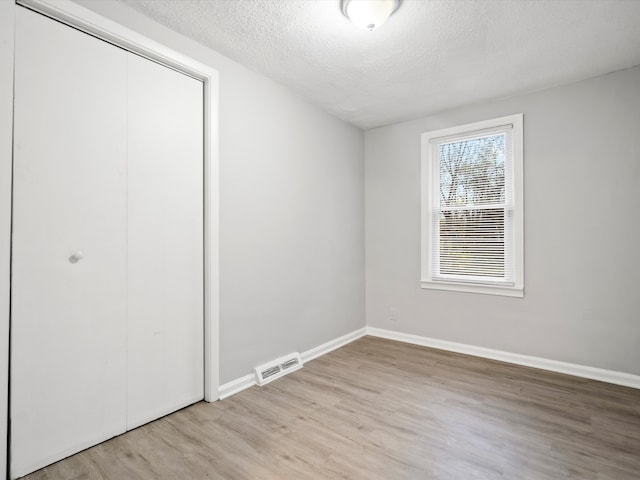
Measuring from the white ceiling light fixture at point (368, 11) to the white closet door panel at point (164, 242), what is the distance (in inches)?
46.4

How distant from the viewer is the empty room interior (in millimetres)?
1776

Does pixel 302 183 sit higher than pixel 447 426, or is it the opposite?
pixel 302 183

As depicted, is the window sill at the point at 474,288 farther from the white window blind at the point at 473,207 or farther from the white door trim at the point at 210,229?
the white door trim at the point at 210,229

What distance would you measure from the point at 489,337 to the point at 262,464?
2584 millimetres

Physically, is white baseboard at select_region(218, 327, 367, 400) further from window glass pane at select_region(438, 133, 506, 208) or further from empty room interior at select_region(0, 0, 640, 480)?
window glass pane at select_region(438, 133, 506, 208)

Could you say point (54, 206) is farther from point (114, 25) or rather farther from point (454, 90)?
point (454, 90)

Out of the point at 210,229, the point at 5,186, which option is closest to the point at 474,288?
the point at 210,229

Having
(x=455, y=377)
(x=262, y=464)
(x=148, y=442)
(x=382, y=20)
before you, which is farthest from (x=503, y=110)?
(x=148, y=442)

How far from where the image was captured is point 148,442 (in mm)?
1975

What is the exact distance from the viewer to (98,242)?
6.43 feet

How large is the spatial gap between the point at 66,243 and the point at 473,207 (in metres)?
3.43

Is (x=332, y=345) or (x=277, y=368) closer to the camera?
(x=277, y=368)

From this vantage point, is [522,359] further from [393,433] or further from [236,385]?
[236,385]

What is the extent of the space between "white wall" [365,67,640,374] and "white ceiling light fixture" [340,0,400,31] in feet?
6.32
